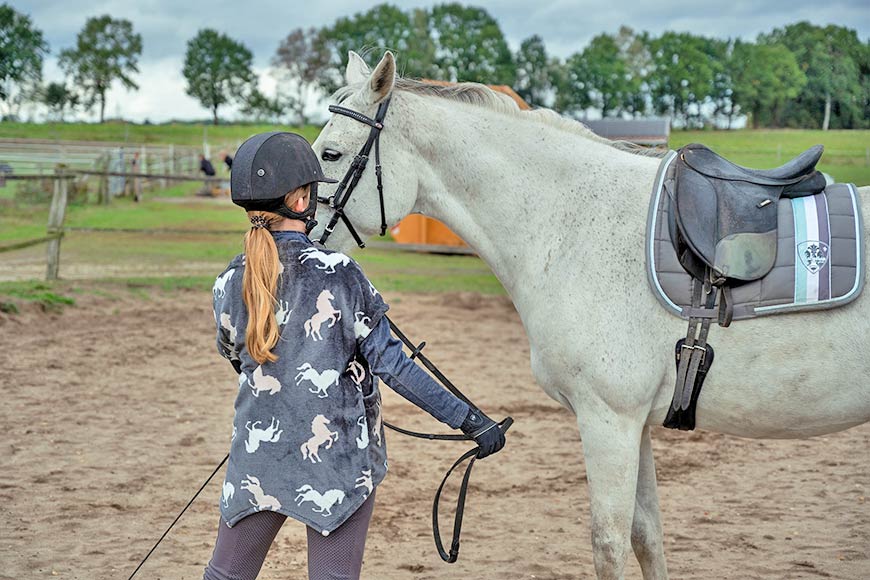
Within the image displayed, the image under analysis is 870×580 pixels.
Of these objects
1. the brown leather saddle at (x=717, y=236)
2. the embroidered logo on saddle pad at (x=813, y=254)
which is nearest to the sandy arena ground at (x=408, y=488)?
the brown leather saddle at (x=717, y=236)

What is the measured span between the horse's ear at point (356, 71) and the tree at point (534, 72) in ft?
45.7

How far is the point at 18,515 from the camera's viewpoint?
459cm

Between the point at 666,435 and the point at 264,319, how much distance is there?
498 cm

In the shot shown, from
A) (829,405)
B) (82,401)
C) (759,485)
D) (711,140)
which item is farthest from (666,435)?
(82,401)

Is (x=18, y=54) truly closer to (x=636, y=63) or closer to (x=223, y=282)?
(x=636, y=63)

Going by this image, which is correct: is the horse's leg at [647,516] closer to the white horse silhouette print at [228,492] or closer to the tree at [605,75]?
the white horse silhouette print at [228,492]

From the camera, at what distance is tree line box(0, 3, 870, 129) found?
260 inches

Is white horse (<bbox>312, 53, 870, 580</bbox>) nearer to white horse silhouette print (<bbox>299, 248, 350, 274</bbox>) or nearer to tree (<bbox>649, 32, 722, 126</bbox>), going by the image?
white horse silhouette print (<bbox>299, 248, 350, 274</bbox>)

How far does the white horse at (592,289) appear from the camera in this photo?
2.96 m

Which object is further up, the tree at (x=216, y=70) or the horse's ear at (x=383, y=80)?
the tree at (x=216, y=70)

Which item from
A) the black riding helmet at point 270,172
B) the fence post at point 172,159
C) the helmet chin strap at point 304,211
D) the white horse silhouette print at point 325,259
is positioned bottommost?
the white horse silhouette print at point 325,259

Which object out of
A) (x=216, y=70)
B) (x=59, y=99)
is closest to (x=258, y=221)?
(x=59, y=99)

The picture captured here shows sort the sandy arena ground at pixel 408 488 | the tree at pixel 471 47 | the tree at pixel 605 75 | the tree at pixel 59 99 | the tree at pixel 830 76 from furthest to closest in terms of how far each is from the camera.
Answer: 1. the tree at pixel 471 47
2. the tree at pixel 59 99
3. the tree at pixel 605 75
4. the tree at pixel 830 76
5. the sandy arena ground at pixel 408 488

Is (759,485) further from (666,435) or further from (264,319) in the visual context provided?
(264,319)
